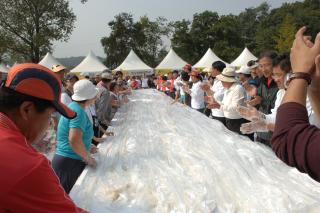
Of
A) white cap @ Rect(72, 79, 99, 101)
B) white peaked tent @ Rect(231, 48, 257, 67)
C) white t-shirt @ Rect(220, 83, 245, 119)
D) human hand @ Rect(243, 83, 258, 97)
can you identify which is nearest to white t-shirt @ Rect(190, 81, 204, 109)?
human hand @ Rect(243, 83, 258, 97)

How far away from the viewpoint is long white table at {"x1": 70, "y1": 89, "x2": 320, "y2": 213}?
2170mm

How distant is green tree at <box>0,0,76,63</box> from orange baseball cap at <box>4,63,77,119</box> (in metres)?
27.1

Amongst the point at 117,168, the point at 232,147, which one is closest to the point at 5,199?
the point at 117,168

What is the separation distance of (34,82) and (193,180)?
1543 mm

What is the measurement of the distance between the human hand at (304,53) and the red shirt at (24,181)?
0.88 m

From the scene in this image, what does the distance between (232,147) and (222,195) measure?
106 centimetres

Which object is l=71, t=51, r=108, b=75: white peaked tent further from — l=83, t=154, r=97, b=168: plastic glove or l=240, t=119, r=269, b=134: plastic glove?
l=240, t=119, r=269, b=134: plastic glove

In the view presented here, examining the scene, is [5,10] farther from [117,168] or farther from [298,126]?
[298,126]

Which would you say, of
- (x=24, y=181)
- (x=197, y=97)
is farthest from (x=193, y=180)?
(x=197, y=97)

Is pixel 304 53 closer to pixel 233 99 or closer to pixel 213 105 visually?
pixel 233 99

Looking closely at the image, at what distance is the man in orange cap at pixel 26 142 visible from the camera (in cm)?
100

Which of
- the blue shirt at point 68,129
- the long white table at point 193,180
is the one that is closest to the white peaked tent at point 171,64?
the long white table at point 193,180

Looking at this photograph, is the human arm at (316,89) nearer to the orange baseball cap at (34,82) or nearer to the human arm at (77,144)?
the orange baseball cap at (34,82)

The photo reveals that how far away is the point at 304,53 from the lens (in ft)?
3.98
